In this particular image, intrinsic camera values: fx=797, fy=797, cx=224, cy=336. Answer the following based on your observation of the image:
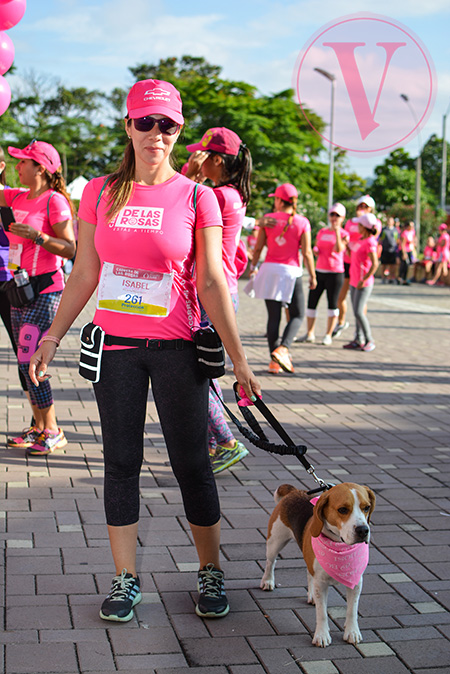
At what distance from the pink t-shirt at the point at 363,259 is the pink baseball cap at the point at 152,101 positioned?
7840mm

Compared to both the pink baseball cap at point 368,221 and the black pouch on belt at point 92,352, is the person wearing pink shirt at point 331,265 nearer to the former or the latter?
the pink baseball cap at point 368,221

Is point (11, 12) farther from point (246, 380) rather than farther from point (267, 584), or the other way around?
point (267, 584)

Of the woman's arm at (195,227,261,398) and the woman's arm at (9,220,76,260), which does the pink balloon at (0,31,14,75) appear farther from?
the woman's arm at (195,227,261,398)

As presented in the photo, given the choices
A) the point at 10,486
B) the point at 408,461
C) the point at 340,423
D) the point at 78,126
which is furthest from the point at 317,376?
the point at 78,126

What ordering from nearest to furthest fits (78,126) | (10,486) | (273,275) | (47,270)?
(10,486)
(47,270)
(273,275)
(78,126)

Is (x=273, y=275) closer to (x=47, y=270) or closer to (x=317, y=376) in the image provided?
(x=317, y=376)

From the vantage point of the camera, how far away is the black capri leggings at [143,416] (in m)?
2.96

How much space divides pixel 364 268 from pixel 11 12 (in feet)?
21.7

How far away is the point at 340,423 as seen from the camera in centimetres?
658

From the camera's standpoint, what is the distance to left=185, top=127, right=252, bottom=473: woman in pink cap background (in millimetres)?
4941

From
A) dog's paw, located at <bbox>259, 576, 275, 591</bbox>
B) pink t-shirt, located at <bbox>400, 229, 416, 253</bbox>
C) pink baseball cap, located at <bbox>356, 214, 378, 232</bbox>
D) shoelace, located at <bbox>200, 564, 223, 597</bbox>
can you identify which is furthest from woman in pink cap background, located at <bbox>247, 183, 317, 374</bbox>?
pink t-shirt, located at <bbox>400, 229, 416, 253</bbox>

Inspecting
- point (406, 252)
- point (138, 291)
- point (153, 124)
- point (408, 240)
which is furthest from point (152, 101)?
point (408, 240)

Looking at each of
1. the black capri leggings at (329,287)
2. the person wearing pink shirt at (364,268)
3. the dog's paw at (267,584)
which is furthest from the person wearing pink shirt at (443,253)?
the dog's paw at (267,584)

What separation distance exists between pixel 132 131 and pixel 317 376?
19.9 ft
